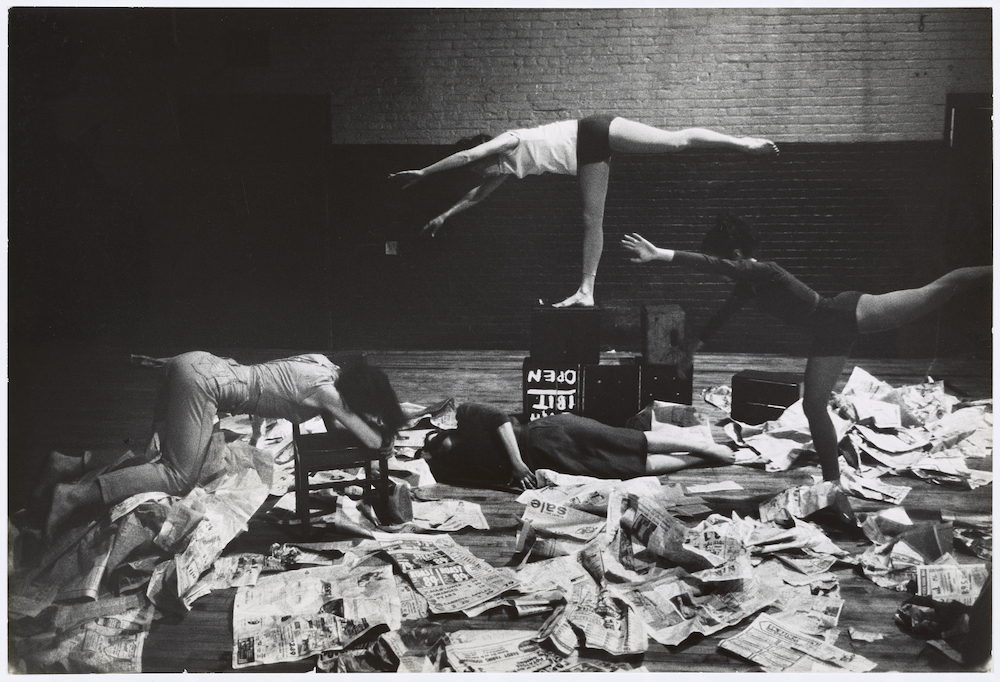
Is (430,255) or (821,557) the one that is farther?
(430,255)

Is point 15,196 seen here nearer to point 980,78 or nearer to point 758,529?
point 758,529

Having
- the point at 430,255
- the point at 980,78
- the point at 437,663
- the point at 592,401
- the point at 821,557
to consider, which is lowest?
the point at 437,663

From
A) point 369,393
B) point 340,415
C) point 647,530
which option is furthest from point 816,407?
point 340,415

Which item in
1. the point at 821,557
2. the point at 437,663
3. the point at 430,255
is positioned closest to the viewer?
the point at 437,663

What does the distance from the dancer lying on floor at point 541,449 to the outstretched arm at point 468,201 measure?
2.51 ft

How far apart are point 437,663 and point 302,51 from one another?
236 cm

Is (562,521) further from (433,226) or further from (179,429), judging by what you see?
(179,429)

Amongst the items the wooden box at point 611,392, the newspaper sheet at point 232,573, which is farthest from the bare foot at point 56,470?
the wooden box at point 611,392

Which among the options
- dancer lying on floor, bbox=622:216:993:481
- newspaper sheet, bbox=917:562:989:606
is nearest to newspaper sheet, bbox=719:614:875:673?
newspaper sheet, bbox=917:562:989:606

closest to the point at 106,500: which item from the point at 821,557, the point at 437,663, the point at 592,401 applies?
the point at 437,663

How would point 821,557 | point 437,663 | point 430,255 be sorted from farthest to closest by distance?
1. point 430,255
2. point 821,557
3. point 437,663

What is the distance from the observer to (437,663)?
8.44 feet

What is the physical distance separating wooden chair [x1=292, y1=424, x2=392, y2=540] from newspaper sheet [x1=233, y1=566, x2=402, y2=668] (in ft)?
0.86

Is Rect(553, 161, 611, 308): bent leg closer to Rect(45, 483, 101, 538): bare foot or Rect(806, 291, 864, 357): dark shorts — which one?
Rect(806, 291, 864, 357): dark shorts
